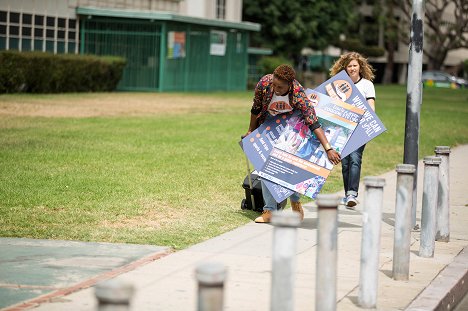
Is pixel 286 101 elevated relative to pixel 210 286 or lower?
elevated

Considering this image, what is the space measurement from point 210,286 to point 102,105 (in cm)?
2771

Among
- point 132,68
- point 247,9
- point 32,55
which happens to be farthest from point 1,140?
point 247,9

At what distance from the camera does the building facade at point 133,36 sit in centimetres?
3919

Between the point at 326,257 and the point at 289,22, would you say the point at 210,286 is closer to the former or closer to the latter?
the point at 326,257

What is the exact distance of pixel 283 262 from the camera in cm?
541

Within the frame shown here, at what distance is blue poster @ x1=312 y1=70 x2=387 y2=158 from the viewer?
1073cm

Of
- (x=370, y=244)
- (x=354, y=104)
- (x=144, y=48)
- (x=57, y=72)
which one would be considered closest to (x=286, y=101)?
(x=354, y=104)

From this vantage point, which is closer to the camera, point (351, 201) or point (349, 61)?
point (349, 61)

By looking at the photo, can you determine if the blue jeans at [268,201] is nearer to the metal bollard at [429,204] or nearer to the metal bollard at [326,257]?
the metal bollard at [429,204]

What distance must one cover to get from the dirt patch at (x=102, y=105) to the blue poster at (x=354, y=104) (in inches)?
624

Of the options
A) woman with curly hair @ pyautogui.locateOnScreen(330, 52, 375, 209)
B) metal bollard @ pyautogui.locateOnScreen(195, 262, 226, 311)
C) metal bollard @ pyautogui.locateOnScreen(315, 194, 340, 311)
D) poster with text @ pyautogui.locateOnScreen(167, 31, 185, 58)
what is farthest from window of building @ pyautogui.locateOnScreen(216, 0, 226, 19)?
metal bollard @ pyautogui.locateOnScreen(195, 262, 226, 311)

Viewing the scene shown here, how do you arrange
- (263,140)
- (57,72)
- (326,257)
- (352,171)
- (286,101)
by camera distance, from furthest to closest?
(57,72) < (352,171) < (263,140) < (286,101) < (326,257)

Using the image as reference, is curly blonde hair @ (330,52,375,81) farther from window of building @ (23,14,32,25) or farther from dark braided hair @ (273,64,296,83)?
window of building @ (23,14,32,25)

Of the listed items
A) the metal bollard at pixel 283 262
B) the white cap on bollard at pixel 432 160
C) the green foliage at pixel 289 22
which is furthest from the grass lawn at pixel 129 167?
the green foliage at pixel 289 22
